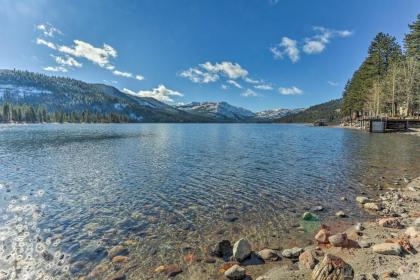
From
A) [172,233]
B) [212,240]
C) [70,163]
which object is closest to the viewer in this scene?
[212,240]

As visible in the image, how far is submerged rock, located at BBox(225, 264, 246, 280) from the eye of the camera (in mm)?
7586

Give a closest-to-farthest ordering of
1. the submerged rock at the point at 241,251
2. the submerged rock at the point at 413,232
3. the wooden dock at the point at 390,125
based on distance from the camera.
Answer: the submerged rock at the point at 241,251 → the submerged rock at the point at 413,232 → the wooden dock at the point at 390,125

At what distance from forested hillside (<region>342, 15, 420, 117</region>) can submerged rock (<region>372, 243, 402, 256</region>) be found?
79.8m

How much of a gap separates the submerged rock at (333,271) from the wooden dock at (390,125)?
79.3 meters

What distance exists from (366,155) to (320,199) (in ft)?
69.9

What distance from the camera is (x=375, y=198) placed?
49.4 ft

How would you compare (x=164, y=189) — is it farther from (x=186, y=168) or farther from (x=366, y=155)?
(x=366, y=155)

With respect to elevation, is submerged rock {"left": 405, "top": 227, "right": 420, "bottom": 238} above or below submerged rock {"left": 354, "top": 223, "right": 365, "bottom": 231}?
above

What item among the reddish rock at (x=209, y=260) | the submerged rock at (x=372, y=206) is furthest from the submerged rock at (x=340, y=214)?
the reddish rock at (x=209, y=260)

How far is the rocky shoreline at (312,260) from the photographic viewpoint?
22.4 feet

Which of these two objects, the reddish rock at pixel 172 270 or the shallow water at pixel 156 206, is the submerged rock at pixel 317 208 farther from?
the reddish rock at pixel 172 270

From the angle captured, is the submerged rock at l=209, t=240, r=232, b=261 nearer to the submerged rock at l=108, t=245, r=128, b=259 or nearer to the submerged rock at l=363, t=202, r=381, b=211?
the submerged rock at l=108, t=245, r=128, b=259

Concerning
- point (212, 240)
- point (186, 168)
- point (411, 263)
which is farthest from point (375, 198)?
point (186, 168)

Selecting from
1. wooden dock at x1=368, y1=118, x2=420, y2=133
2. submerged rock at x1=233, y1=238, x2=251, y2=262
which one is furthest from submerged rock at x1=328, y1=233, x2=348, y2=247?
wooden dock at x1=368, y1=118, x2=420, y2=133
